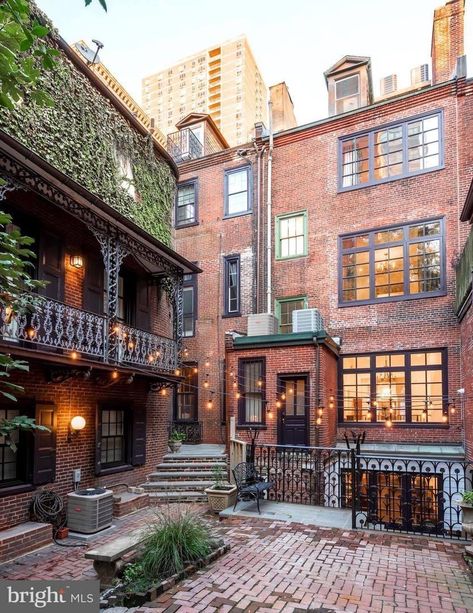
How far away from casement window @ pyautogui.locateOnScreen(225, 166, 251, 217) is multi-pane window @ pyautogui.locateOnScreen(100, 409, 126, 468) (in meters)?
9.49

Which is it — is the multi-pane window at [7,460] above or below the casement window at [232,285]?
below

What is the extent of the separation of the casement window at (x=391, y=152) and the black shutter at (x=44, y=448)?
1185 centimetres

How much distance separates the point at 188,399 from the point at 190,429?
3.74 ft

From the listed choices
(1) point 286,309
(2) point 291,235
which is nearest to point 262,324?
(1) point 286,309

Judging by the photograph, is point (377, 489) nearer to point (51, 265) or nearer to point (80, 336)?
point (80, 336)

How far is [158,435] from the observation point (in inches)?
485

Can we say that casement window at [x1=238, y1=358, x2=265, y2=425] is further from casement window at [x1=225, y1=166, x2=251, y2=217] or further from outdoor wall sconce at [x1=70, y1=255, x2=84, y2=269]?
casement window at [x1=225, y1=166, x2=251, y2=217]

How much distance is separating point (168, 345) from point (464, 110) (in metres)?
11.5

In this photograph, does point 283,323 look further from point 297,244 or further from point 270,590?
point 270,590

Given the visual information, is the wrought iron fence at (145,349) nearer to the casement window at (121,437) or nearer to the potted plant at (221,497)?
the casement window at (121,437)

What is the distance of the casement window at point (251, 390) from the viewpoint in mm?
13297

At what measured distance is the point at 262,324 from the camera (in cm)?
1523

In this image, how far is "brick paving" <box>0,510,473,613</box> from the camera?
5.14 meters

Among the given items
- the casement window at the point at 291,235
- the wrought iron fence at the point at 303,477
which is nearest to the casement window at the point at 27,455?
the wrought iron fence at the point at 303,477
